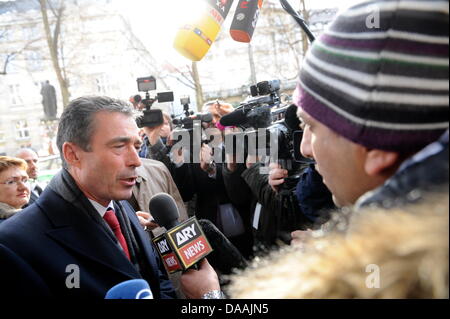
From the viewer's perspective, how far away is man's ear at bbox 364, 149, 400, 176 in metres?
0.75

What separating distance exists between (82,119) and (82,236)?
58cm

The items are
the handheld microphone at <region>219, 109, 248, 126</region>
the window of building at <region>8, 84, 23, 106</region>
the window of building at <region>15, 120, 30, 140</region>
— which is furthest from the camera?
the window of building at <region>8, 84, 23, 106</region>

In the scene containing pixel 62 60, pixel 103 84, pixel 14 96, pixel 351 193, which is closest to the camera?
pixel 351 193

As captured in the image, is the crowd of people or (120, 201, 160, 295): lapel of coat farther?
(120, 201, 160, 295): lapel of coat

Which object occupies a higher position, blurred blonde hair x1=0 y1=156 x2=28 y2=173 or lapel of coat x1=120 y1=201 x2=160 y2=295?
blurred blonde hair x1=0 y1=156 x2=28 y2=173

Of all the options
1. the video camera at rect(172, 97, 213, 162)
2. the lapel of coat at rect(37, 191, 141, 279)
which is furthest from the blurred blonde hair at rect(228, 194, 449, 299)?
the video camera at rect(172, 97, 213, 162)

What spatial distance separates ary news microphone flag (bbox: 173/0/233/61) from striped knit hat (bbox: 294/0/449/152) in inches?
46.3

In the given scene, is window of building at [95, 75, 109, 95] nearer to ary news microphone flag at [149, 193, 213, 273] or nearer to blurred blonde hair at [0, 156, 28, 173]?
blurred blonde hair at [0, 156, 28, 173]

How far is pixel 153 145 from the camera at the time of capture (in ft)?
12.2

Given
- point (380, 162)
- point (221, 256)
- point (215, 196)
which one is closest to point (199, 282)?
point (221, 256)

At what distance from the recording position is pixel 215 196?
11.0 ft

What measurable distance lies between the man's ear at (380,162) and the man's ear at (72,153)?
1.45 m

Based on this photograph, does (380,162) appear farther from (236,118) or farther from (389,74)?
(236,118)

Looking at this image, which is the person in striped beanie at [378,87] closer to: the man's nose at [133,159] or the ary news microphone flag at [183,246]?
Answer: the ary news microphone flag at [183,246]
